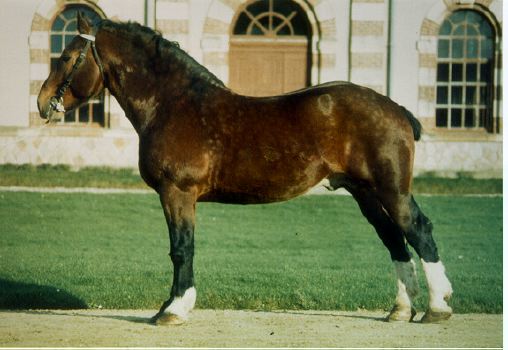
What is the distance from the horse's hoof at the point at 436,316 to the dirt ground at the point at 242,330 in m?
0.04

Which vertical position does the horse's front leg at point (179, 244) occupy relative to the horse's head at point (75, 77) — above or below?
below

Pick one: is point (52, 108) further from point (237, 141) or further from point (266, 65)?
point (266, 65)

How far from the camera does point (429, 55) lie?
1370 cm

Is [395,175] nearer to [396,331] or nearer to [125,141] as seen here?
[396,331]

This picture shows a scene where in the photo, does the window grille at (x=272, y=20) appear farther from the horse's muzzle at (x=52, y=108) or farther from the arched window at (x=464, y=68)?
the horse's muzzle at (x=52, y=108)

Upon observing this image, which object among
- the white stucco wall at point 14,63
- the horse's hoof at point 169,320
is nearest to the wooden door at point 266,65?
the white stucco wall at point 14,63

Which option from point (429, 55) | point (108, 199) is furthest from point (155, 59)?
point (429, 55)

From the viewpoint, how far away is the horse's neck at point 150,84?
5828 millimetres

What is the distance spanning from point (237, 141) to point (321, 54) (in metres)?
8.97

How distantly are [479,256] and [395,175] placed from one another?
3.38 metres

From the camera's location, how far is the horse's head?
5.83m

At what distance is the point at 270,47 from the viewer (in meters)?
14.3

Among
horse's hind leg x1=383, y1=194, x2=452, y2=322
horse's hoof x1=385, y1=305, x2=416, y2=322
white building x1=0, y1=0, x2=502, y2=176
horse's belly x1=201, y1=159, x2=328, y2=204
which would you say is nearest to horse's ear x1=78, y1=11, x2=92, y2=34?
Answer: horse's belly x1=201, y1=159, x2=328, y2=204

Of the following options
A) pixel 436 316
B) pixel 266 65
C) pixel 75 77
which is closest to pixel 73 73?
pixel 75 77
